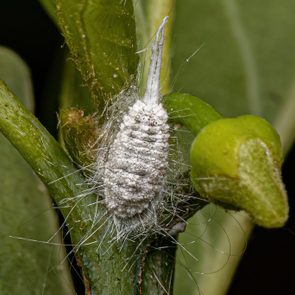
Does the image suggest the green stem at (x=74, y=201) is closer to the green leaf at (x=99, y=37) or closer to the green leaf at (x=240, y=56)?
the green leaf at (x=99, y=37)

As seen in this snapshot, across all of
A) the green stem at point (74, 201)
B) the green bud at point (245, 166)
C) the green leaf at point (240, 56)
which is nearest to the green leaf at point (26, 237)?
the green stem at point (74, 201)

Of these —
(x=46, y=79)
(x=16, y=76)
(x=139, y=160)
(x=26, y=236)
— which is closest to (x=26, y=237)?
(x=26, y=236)

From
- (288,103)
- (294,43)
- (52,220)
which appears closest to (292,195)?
(288,103)

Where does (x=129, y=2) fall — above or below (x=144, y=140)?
above

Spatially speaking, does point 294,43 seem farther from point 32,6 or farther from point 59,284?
point 59,284

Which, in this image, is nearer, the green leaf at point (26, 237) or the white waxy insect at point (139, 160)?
the white waxy insect at point (139, 160)
